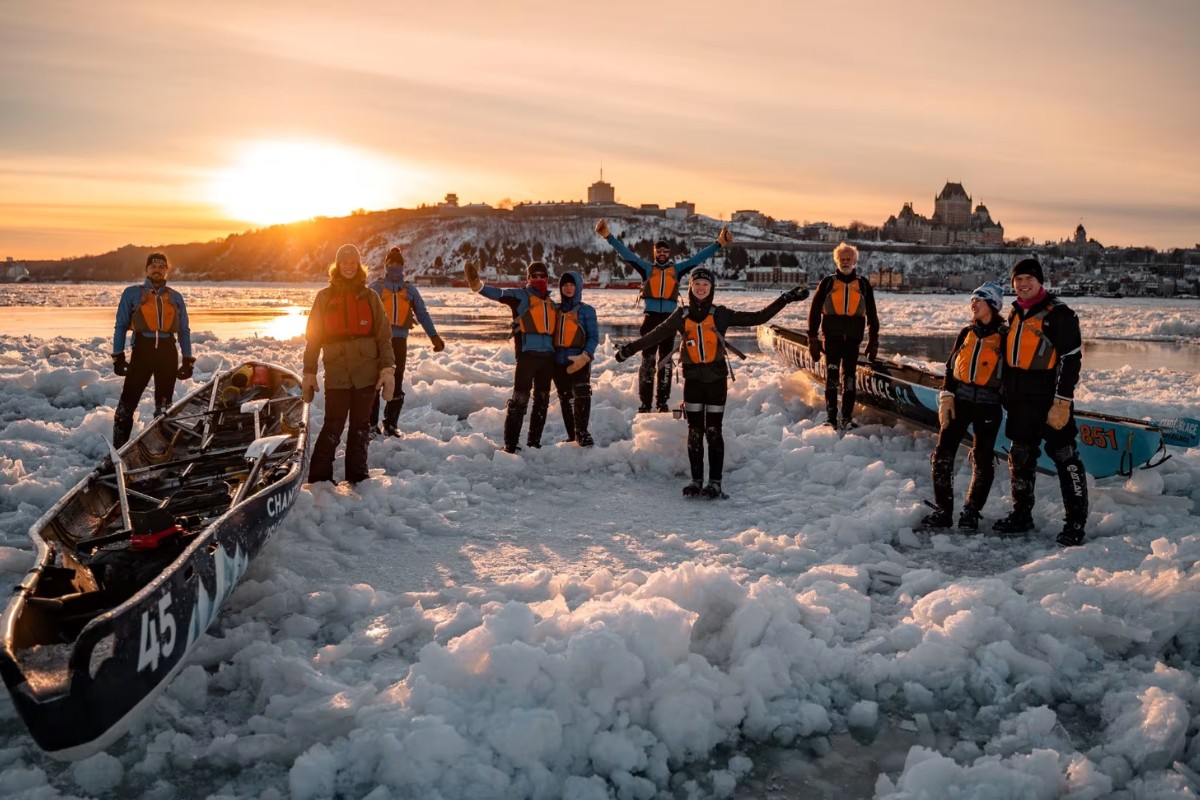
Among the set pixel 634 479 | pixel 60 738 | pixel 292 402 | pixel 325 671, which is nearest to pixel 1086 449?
pixel 634 479

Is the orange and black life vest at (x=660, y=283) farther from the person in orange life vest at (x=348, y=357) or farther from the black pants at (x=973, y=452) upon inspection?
the black pants at (x=973, y=452)

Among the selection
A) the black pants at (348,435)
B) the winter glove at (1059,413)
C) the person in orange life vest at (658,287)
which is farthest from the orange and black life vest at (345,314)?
the winter glove at (1059,413)

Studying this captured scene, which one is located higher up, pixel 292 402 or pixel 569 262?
pixel 569 262

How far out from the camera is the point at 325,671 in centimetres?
405

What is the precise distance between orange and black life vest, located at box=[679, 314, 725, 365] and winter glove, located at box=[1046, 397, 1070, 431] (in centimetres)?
256

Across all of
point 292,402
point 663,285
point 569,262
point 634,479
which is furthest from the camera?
point 569,262

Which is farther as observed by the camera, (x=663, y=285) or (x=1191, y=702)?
(x=663, y=285)

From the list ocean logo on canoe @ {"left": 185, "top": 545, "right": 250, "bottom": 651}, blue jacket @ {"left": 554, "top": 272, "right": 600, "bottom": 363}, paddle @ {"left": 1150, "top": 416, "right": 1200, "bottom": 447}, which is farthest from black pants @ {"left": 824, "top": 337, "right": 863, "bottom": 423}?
ocean logo on canoe @ {"left": 185, "top": 545, "right": 250, "bottom": 651}

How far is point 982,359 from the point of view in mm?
6109

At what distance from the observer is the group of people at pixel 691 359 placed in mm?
5879

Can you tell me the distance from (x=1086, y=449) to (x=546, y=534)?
465 centimetres

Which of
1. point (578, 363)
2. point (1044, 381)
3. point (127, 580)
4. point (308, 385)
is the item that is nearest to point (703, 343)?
point (578, 363)

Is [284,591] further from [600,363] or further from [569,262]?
[569,262]

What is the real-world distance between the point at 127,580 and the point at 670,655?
287 cm
